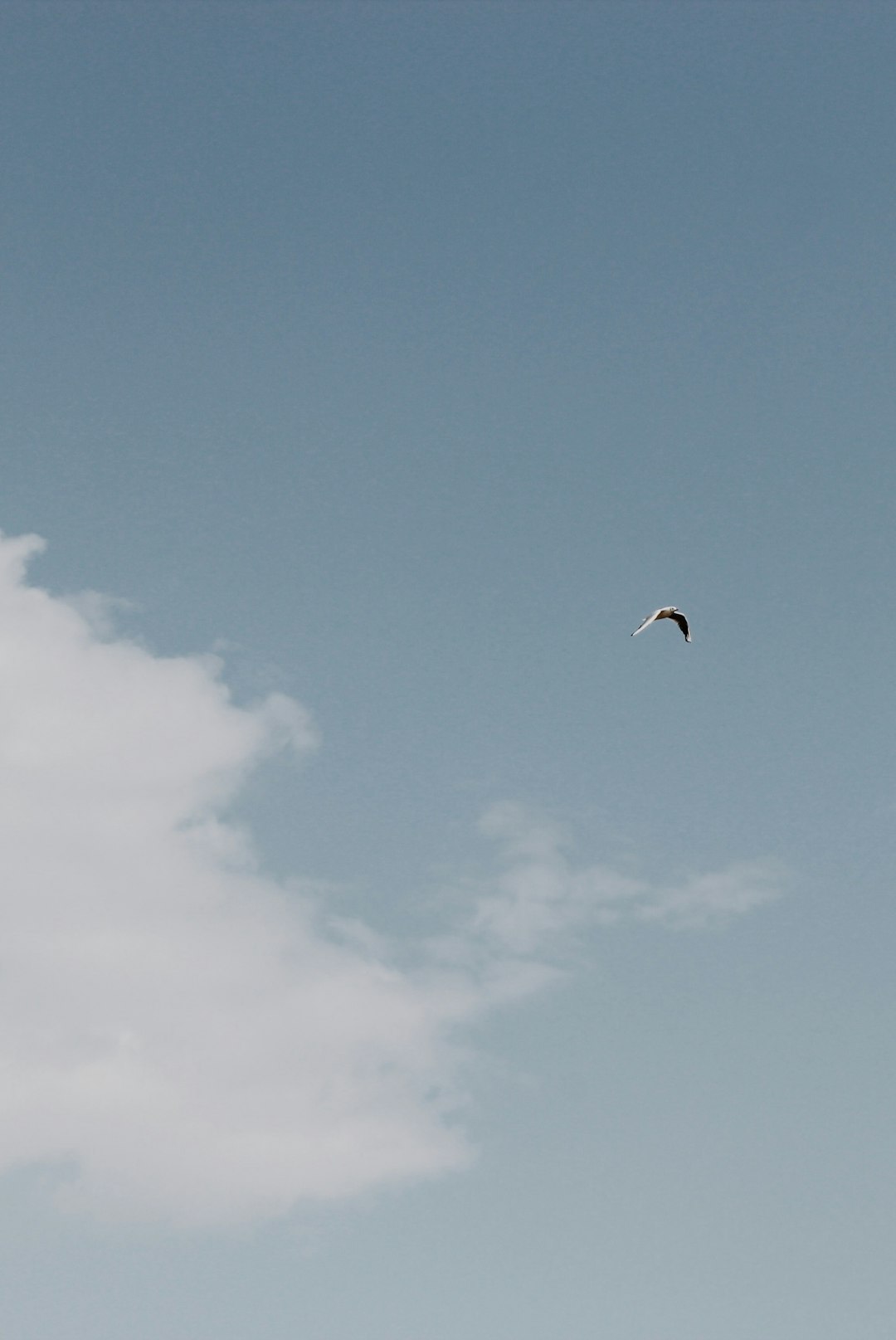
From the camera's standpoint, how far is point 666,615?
78938 mm
